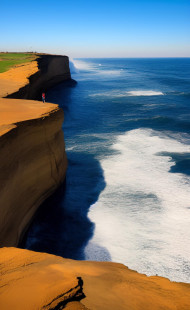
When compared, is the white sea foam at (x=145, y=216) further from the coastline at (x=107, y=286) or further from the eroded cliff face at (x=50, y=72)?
the eroded cliff face at (x=50, y=72)

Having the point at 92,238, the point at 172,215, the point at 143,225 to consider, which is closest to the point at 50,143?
the point at 92,238

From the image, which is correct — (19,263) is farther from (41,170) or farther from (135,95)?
(135,95)

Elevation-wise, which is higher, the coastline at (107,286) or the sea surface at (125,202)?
the coastline at (107,286)

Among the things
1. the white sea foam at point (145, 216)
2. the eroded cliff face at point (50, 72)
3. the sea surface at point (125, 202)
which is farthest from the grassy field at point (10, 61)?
the white sea foam at point (145, 216)

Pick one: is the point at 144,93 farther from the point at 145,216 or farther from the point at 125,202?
the point at 145,216

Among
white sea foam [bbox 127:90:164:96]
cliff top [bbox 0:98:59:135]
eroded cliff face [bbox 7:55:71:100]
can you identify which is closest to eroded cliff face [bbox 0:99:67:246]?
cliff top [bbox 0:98:59:135]

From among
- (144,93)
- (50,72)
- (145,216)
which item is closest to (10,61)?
(50,72)
